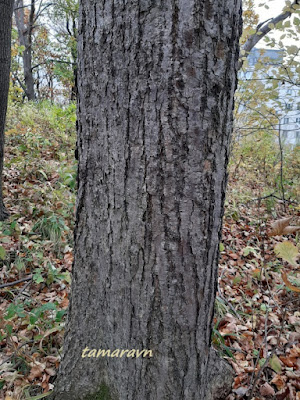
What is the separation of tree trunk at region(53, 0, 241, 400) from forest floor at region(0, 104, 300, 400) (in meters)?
0.56

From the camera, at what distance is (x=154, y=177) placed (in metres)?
1.07

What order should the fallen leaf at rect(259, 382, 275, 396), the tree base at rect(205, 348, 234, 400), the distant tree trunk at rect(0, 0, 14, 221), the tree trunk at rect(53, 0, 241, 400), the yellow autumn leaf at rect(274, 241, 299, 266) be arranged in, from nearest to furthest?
the tree trunk at rect(53, 0, 241, 400) → the yellow autumn leaf at rect(274, 241, 299, 266) → the tree base at rect(205, 348, 234, 400) → the fallen leaf at rect(259, 382, 275, 396) → the distant tree trunk at rect(0, 0, 14, 221)

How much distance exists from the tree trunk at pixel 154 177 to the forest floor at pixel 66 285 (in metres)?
0.56

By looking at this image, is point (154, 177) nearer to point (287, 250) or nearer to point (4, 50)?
point (287, 250)

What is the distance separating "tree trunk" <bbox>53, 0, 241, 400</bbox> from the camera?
1.00m

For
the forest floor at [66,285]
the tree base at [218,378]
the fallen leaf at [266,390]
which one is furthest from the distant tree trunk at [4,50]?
the fallen leaf at [266,390]

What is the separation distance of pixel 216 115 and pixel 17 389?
6.33 feet

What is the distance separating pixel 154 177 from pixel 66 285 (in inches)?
83.8

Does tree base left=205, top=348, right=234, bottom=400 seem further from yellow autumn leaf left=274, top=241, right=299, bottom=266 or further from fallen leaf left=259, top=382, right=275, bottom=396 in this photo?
yellow autumn leaf left=274, top=241, right=299, bottom=266

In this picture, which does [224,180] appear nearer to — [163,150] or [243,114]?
[163,150]

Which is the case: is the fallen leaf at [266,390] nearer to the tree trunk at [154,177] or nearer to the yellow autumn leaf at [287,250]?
the tree trunk at [154,177]

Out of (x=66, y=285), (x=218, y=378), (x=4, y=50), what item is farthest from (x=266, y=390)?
(x=4, y=50)

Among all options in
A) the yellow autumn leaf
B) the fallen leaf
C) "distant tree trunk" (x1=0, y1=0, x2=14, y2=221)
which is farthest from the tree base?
"distant tree trunk" (x1=0, y1=0, x2=14, y2=221)

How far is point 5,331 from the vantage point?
2.19 meters
